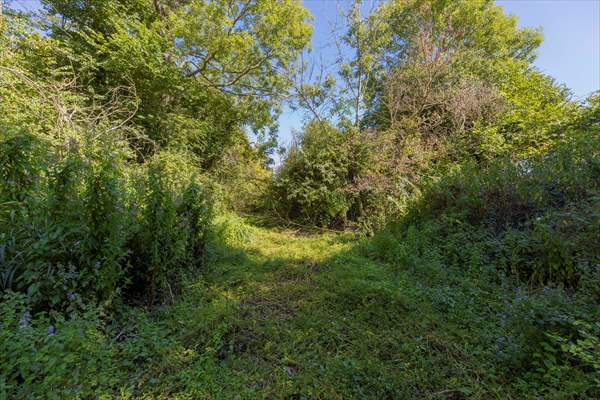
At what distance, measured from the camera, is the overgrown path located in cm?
168

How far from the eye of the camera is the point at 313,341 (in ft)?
7.10

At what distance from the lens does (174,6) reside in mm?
8398

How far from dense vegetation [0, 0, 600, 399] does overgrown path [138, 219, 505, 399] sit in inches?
0.7

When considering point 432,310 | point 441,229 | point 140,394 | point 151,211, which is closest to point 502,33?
point 441,229

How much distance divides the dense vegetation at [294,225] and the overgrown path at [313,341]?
0.02 meters

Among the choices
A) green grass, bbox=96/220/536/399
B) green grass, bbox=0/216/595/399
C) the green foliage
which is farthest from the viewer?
the green foliage

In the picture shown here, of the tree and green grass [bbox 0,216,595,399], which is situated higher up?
the tree

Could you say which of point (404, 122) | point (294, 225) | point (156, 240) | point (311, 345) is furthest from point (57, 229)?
point (404, 122)

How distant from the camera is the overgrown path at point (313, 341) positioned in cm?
168

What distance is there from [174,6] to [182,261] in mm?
9623

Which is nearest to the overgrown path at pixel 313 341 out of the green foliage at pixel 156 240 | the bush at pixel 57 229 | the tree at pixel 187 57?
the green foliage at pixel 156 240

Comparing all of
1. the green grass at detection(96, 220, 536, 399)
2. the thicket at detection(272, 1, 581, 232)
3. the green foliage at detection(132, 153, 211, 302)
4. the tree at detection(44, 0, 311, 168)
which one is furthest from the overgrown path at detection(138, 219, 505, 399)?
the tree at detection(44, 0, 311, 168)

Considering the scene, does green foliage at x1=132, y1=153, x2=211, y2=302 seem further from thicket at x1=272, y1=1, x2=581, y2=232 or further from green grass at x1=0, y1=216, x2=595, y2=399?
thicket at x1=272, y1=1, x2=581, y2=232

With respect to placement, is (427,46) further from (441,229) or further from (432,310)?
(432,310)
